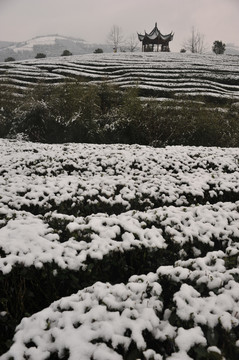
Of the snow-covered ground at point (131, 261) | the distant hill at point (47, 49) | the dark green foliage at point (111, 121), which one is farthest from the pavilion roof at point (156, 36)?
the snow-covered ground at point (131, 261)

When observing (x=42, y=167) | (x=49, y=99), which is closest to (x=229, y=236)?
(x=42, y=167)

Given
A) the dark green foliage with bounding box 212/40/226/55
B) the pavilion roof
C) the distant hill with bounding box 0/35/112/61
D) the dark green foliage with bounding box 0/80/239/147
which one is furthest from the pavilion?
the distant hill with bounding box 0/35/112/61

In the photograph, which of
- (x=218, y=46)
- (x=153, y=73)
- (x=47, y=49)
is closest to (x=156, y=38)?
(x=218, y=46)

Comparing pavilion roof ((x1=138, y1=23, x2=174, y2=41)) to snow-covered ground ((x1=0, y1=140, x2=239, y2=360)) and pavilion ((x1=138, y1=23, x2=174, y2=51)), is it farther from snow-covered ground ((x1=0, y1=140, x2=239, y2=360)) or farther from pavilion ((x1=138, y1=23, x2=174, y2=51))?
snow-covered ground ((x1=0, y1=140, x2=239, y2=360))

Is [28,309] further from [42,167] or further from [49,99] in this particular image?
[49,99]

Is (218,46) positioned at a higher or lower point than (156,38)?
lower

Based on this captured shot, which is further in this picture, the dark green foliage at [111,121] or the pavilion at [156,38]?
the pavilion at [156,38]

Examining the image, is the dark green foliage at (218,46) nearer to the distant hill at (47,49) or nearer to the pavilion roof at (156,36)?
the pavilion roof at (156,36)

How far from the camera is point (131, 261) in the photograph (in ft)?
10.4

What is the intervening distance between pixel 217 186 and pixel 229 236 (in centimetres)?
225

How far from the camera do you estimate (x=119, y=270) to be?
3.11 m

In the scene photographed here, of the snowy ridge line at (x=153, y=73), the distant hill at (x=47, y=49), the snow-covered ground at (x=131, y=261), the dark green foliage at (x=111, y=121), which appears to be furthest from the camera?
the distant hill at (x=47, y=49)

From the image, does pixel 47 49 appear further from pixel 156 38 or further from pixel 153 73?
pixel 153 73

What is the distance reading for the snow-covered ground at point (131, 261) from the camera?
75.3 inches
